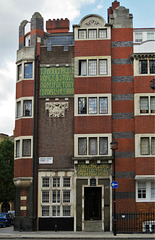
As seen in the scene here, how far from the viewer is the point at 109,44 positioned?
3378 centimetres

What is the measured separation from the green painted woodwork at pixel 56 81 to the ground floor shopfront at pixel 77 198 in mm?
6084

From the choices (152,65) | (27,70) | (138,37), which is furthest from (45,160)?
(138,37)

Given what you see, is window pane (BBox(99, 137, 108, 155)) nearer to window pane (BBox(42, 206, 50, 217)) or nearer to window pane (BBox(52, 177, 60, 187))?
window pane (BBox(52, 177, 60, 187))

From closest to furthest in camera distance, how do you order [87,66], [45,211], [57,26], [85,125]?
[45,211] < [85,125] < [87,66] < [57,26]

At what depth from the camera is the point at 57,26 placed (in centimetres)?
3853

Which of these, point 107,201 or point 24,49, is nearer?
point 107,201

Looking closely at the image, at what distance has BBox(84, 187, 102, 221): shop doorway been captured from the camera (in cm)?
3195

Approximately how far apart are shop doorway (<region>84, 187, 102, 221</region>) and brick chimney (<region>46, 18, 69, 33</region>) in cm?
1538

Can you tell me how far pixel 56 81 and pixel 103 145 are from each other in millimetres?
6612

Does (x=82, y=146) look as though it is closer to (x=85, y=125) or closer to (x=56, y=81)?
(x=85, y=125)

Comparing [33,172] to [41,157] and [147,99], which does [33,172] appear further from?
[147,99]

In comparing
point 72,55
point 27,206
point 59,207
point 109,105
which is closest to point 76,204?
point 59,207

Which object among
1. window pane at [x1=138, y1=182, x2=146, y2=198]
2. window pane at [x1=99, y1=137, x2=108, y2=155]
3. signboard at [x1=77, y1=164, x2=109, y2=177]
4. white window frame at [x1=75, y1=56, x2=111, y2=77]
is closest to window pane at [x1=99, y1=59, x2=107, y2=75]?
white window frame at [x1=75, y1=56, x2=111, y2=77]

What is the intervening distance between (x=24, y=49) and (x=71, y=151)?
31.6 ft
